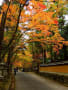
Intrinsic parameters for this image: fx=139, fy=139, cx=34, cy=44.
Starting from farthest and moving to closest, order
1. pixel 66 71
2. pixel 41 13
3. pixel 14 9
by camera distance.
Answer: pixel 66 71 < pixel 41 13 < pixel 14 9

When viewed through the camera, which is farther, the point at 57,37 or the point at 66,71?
the point at 57,37

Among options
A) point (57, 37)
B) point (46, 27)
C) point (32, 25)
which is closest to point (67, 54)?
point (57, 37)

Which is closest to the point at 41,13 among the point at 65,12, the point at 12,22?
the point at 12,22

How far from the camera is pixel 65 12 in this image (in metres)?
21.3

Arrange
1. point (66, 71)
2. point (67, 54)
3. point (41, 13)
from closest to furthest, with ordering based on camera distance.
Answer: point (41, 13) → point (66, 71) → point (67, 54)

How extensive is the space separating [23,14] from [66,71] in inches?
293

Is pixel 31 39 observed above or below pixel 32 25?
below

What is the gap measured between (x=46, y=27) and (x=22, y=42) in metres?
4.07

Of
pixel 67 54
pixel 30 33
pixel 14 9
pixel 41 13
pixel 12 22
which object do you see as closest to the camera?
pixel 14 9

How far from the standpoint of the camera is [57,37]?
17.3m

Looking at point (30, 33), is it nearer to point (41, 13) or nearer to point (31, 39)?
point (31, 39)

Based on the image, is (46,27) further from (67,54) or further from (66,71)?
(67,54)

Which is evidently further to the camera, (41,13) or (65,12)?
(65,12)

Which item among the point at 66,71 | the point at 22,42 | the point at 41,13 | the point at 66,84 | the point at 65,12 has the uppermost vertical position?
the point at 65,12
